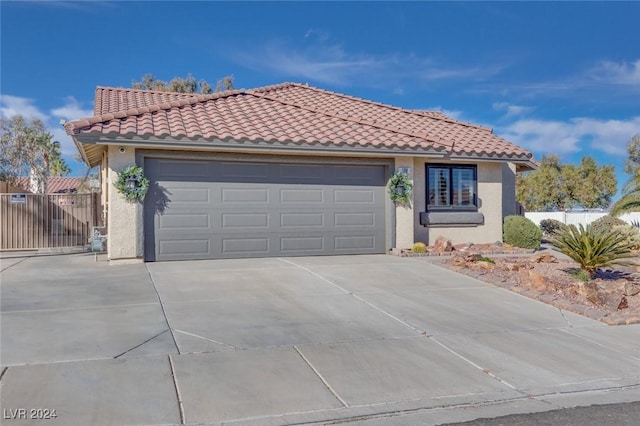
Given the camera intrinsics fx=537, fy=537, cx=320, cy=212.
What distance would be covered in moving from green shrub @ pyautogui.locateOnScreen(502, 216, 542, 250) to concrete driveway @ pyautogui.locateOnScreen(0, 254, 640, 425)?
5.93m

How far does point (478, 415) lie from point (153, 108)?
11342mm

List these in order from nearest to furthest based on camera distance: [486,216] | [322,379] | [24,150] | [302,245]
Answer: [322,379]
[302,245]
[486,216]
[24,150]

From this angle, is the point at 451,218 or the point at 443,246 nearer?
the point at 443,246

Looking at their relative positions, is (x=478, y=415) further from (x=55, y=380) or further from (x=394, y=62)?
(x=394, y=62)

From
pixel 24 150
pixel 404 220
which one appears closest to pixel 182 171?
pixel 404 220

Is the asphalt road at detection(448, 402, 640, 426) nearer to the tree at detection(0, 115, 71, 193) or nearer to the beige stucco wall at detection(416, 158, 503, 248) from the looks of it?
the beige stucco wall at detection(416, 158, 503, 248)

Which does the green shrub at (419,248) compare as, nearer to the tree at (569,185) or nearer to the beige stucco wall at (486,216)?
the beige stucco wall at (486,216)

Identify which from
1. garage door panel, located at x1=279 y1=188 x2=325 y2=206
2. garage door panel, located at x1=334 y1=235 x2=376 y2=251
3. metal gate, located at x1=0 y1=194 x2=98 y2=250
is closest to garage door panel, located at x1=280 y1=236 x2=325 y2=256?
garage door panel, located at x1=334 y1=235 x2=376 y2=251

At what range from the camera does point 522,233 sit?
1538cm

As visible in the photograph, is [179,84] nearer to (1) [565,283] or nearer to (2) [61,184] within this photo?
(2) [61,184]

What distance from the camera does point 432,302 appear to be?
29.1 ft

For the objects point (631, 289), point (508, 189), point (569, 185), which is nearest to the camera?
point (631, 289)

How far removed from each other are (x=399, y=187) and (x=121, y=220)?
6.95 metres

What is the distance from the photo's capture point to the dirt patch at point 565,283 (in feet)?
29.0
